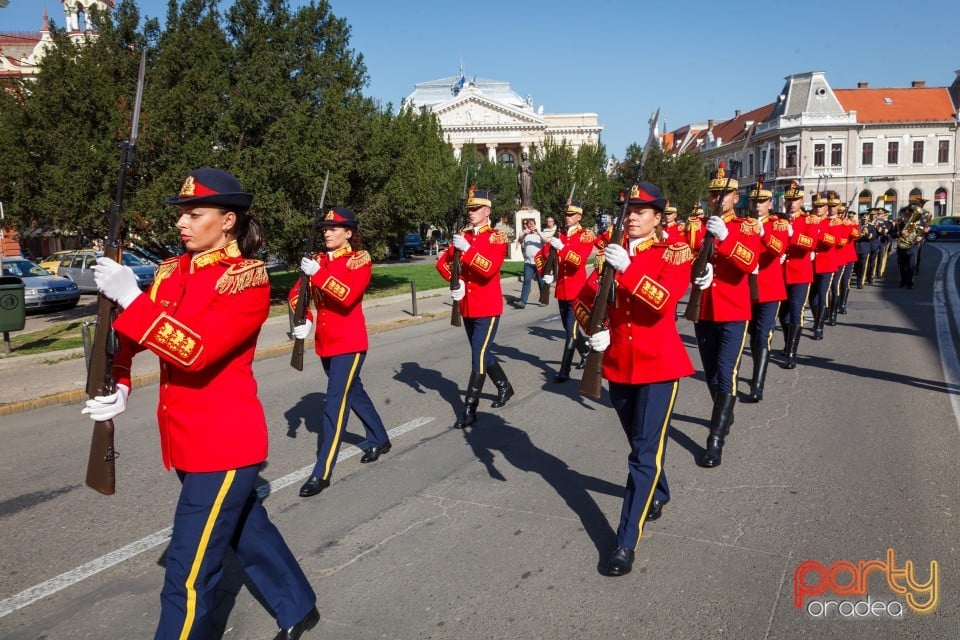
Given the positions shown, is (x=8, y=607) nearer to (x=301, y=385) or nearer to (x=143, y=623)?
(x=143, y=623)

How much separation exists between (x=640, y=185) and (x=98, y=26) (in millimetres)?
17893

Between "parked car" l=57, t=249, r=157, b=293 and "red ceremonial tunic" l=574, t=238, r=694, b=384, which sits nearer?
"red ceremonial tunic" l=574, t=238, r=694, b=384

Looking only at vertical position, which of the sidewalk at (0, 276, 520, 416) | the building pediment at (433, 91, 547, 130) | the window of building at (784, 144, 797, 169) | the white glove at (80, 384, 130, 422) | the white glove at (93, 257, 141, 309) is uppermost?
the building pediment at (433, 91, 547, 130)

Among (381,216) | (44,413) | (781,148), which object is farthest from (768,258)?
(781,148)

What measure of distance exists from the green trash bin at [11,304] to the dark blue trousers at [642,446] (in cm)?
1094

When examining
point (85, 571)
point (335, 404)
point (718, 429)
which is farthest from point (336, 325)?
point (718, 429)

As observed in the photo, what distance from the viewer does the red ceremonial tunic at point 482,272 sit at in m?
7.06

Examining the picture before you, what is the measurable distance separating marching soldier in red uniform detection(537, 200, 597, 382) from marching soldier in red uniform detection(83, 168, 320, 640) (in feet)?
19.9

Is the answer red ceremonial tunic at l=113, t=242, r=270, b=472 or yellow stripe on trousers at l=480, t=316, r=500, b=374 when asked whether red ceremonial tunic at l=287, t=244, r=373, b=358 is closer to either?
yellow stripe on trousers at l=480, t=316, r=500, b=374

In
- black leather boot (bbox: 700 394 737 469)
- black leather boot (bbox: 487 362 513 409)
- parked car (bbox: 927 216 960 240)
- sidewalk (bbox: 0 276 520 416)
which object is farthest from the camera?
parked car (bbox: 927 216 960 240)

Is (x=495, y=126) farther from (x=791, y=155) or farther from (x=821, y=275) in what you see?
(x=821, y=275)

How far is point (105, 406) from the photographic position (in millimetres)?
2928

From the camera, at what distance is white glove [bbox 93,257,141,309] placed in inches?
111

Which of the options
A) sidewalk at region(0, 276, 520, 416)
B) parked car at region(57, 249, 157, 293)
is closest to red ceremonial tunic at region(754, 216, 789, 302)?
sidewalk at region(0, 276, 520, 416)
